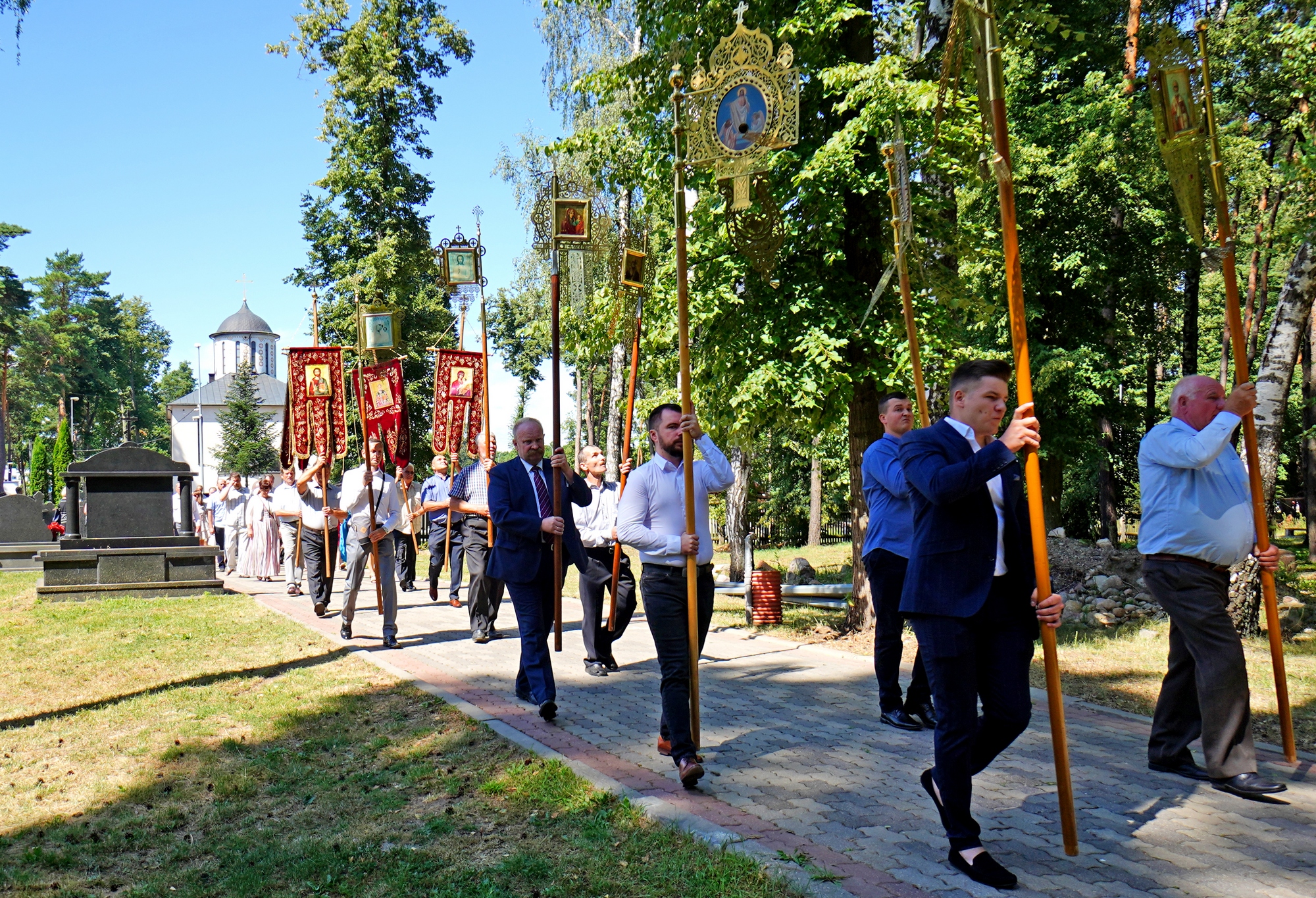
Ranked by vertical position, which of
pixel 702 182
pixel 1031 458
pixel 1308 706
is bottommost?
pixel 1308 706

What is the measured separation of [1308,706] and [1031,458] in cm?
463

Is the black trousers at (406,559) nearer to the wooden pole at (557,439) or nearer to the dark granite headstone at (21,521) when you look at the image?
the wooden pole at (557,439)

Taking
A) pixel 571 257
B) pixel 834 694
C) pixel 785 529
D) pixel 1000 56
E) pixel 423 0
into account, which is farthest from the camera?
pixel 785 529

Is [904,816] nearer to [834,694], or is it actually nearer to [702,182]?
[834,694]

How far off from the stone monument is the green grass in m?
6.96

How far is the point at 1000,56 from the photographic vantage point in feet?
15.7

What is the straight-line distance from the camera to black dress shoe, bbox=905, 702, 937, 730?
6.98 m

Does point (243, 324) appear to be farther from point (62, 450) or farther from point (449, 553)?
point (449, 553)

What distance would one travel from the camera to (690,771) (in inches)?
212

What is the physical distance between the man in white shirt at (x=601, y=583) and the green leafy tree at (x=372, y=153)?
23.0 meters

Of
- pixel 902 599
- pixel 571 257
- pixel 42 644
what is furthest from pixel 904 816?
pixel 571 257

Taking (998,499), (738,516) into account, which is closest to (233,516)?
(738,516)

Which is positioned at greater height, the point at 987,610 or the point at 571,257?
the point at 571,257

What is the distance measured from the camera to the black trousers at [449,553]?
50.5 feet
